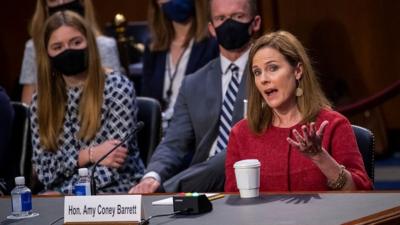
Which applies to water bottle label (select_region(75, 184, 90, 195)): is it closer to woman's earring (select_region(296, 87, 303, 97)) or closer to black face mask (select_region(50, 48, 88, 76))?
woman's earring (select_region(296, 87, 303, 97))

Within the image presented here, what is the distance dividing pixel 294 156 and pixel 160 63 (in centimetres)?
208

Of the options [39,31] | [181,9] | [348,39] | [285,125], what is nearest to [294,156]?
[285,125]

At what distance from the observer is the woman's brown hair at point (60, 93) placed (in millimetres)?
4598

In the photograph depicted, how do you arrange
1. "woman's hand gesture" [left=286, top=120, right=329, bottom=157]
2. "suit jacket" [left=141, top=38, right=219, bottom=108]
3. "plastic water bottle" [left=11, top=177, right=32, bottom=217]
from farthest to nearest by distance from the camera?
"suit jacket" [left=141, top=38, right=219, bottom=108] → "plastic water bottle" [left=11, top=177, right=32, bottom=217] → "woman's hand gesture" [left=286, top=120, right=329, bottom=157]

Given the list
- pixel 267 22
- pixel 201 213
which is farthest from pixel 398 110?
pixel 201 213

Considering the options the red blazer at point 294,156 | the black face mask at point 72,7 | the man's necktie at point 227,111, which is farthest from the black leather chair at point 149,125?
the black face mask at point 72,7

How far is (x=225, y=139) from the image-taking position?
14.6 ft

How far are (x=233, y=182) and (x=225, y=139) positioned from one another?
0.80m

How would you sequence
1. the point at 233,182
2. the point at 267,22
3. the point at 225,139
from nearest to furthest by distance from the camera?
the point at 233,182 → the point at 225,139 → the point at 267,22

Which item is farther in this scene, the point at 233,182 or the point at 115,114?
the point at 115,114

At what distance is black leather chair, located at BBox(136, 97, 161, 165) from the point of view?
15.2 ft

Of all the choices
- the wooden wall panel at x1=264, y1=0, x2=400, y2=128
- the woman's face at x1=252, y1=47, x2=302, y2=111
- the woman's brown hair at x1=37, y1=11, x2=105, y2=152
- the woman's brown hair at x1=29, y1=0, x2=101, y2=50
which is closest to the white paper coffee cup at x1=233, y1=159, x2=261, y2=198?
the woman's face at x1=252, y1=47, x2=302, y2=111

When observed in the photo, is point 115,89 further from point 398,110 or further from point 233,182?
point 398,110

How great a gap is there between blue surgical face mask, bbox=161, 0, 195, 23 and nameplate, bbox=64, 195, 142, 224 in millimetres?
2552
